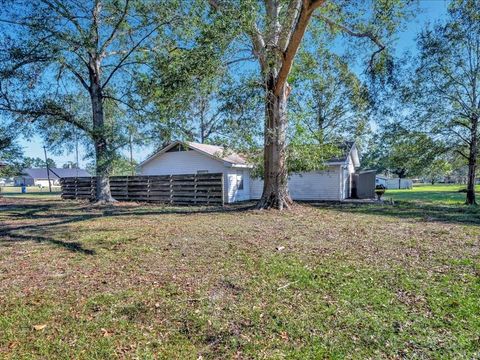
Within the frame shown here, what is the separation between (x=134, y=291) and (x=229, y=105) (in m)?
7.63

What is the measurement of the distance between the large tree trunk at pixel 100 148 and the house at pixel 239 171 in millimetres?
4479

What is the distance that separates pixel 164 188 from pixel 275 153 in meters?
7.21

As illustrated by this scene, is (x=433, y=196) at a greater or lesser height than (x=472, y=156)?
lesser

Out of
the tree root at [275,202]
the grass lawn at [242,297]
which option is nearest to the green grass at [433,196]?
the tree root at [275,202]

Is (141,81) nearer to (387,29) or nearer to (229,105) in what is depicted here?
(229,105)

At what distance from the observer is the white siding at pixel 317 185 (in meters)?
18.5

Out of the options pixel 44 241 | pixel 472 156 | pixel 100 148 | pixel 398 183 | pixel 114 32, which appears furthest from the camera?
pixel 398 183

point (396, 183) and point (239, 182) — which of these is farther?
point (396, 183)

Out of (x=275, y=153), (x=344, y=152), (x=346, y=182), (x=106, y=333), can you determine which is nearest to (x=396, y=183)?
(x=346, y=182)

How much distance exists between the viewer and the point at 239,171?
19422 mm

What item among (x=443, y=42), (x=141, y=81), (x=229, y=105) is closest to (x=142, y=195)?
(x=141, y=81)

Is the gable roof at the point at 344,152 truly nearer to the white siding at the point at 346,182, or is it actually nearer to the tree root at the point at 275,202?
the white siding at the point at 346,182

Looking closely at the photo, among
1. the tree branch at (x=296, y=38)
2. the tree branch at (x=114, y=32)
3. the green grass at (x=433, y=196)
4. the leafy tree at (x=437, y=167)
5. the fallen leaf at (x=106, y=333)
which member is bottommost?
the fallen leaf at (x=106, y=333)

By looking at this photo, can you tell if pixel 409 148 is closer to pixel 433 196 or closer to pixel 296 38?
pixel 433 196
